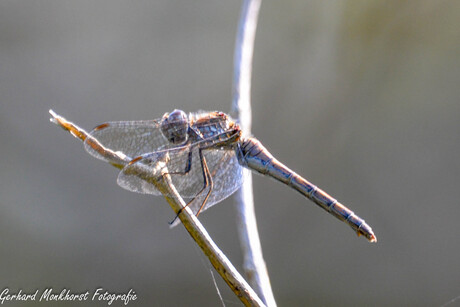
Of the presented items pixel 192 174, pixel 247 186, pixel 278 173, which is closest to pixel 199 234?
pixel 247 186

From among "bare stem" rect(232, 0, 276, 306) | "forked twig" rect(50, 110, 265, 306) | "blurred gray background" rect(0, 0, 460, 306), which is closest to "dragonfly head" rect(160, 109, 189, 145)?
"bare stem" rect(232, 0, 276, 306)

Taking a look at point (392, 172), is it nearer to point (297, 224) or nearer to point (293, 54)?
point (297, 224)

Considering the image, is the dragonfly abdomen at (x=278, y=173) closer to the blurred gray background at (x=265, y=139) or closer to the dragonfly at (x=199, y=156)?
the dragonfly at (x=199, y=156)

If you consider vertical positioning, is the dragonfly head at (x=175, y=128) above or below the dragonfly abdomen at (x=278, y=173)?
below

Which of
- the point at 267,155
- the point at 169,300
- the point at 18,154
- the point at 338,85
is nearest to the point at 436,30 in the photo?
the point at 338,85

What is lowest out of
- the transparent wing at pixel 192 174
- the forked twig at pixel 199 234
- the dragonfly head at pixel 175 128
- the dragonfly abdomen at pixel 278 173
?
the forked twig at pixel 199 234

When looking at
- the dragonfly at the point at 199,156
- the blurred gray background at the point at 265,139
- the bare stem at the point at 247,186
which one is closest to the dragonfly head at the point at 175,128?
the dragonfly at the point at 199,156
